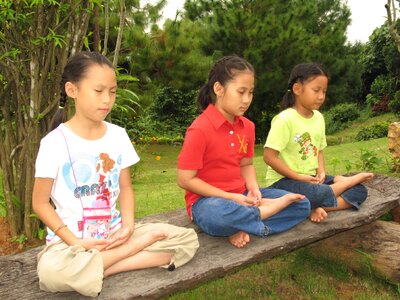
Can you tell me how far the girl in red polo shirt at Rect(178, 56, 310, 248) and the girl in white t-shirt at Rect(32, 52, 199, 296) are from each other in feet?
0.98

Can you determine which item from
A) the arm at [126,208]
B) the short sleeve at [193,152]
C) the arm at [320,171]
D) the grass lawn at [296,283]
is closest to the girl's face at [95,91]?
the arm at [126,208]

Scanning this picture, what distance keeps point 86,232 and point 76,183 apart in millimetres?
223

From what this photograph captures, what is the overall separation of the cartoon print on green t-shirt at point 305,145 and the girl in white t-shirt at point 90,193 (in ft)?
4.08

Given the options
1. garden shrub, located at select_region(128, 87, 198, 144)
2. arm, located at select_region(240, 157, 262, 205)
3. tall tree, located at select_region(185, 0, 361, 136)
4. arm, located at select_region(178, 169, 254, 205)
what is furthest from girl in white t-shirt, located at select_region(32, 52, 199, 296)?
garden shrub, located at select_region(128, 87, 198, 144)

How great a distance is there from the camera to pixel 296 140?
10.3 feet

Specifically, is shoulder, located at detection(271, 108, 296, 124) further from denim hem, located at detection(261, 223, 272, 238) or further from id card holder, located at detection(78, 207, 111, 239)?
id card holder, located at detection(78, 207, 111, 239)

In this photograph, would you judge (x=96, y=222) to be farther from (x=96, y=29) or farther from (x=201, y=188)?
(x=96, y=29)

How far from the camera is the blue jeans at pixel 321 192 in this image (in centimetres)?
298

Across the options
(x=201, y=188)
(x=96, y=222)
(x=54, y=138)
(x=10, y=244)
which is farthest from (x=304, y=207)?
(x=10, y=244)

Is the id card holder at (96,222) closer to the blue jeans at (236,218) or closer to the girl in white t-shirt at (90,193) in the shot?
the girl in white t-shirt at (90,193)

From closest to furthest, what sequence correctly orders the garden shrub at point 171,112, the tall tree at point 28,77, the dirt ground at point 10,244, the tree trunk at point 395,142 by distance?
the tall tree at point 28,77 < the dirt ground at point 10,244 < the tree trunk at point 395,142 < the garden shrub at point 171,112

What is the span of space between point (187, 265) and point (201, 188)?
52 centimetres

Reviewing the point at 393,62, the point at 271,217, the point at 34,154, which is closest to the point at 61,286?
the point at 271,217

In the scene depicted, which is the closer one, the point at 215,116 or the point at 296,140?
the point at 215,116
